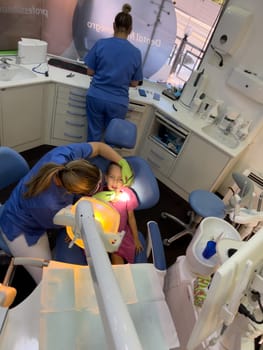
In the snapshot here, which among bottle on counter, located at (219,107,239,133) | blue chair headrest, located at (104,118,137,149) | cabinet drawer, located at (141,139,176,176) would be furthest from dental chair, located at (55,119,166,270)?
bottle on counter, located at (219,107,239,133)

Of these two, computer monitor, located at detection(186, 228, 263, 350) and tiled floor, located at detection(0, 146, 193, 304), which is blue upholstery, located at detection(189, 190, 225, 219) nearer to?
tiled floor, located at detection(0, 146, 193, 304)

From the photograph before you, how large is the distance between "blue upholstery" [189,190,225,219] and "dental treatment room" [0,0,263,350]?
11 millimetres

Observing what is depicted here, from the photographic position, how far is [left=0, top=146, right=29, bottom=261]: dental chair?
158 centimetres

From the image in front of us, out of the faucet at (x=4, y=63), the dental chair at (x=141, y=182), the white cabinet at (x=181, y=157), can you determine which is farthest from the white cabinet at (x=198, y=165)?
the faucet at (x=4, y=63)

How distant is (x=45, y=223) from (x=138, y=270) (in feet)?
2.50

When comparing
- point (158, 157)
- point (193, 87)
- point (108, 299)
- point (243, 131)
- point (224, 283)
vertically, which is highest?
point (108, 299)

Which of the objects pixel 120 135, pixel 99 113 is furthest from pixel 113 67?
pixel 120 135

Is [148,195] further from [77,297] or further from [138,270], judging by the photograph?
[77,297]

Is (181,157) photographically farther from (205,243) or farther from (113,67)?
(205,243)

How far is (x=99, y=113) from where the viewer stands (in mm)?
2648

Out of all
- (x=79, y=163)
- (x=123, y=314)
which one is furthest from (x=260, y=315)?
(x=79, y=163)

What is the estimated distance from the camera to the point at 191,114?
2906 millimetres

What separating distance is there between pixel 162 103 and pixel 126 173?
56.2 inches

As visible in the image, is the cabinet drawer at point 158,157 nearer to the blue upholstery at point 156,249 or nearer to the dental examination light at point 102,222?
the blue upholstery at point 156,249
